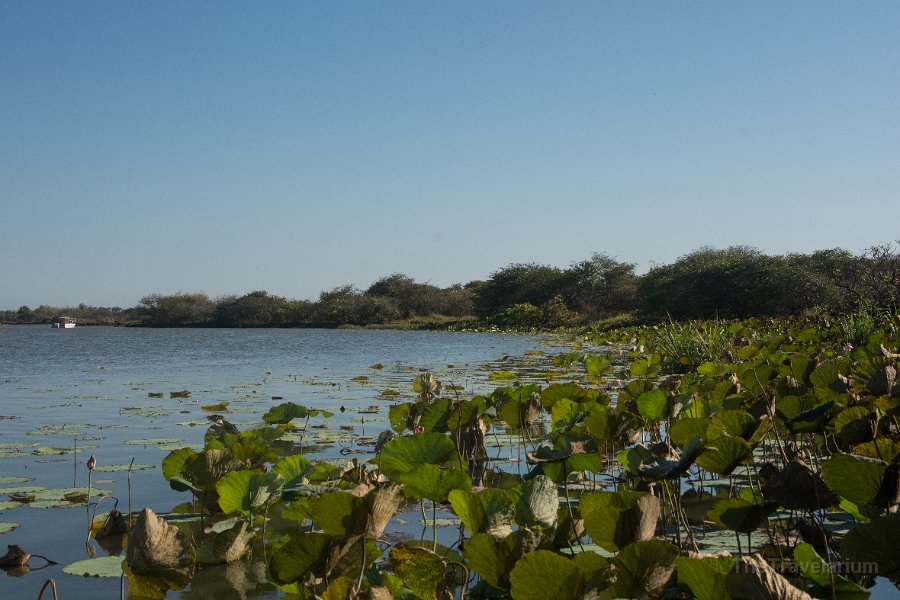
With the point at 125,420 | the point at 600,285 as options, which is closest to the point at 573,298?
the point at 600,285

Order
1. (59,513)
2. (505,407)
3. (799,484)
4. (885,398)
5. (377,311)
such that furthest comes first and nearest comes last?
(377,311) → (505,407) → (59,513) → (885,398) → (799,484)

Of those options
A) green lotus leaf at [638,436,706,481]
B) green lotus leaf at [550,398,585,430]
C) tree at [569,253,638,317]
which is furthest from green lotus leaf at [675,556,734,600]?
tree at [569,253,638,317]

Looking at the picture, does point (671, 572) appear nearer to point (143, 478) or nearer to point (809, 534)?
point (809, 534)

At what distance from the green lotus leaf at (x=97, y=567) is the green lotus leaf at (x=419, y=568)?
76 centimetres

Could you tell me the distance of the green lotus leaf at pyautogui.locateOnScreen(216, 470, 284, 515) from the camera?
5.18ft

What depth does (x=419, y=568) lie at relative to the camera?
1182 mm

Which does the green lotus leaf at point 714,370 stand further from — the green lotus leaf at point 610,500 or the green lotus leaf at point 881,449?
the green lotus leaf at point 610,500

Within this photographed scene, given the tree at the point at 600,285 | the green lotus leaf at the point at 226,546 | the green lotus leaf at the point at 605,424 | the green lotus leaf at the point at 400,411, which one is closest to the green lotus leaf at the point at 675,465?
the green lotus leaf at the point at 605,424

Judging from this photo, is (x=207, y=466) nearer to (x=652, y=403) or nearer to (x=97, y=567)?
(x=97, y=567)

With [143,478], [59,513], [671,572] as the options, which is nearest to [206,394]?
[143,478]

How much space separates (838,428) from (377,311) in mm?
32826

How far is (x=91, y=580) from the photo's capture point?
1677 millimetres

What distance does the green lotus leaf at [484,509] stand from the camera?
1.13m

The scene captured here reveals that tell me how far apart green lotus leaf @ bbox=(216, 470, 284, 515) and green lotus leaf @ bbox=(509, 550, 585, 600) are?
901 mm
